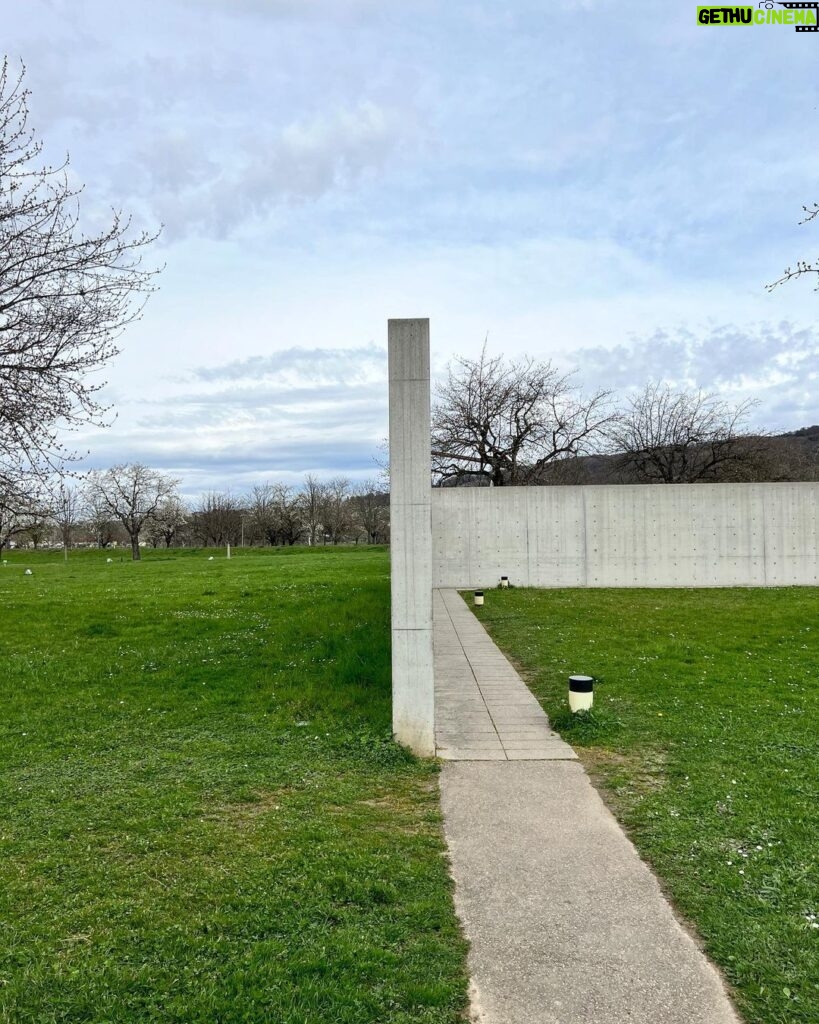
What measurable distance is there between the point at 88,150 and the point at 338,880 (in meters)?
8.70

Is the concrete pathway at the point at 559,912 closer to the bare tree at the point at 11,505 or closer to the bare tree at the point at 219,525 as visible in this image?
the bare tree at the point at 11,505

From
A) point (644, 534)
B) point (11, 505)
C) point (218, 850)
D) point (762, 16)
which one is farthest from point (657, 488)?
point (218, 850)

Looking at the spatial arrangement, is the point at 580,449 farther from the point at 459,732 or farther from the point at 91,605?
the point at 459,732

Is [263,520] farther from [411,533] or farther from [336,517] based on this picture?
[411,533]

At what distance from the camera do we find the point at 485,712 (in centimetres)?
651

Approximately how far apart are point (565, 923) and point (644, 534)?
52.2ft

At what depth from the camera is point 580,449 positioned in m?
26.2

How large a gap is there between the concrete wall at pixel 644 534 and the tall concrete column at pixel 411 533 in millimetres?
12924

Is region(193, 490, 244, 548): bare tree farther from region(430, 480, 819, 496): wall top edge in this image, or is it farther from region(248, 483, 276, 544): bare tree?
region(430, 480, 819, 496): wall top edge

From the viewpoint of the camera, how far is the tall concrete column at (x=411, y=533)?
16.9 ft

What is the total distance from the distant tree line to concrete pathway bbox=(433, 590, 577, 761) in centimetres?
3767

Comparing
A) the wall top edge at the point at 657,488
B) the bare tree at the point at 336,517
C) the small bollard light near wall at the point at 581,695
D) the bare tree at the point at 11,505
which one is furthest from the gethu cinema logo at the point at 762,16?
the bare tree at the point at 336,517

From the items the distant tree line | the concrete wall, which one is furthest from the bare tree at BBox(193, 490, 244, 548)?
the concrete wall

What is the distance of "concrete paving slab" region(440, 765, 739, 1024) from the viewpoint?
2.38 meters
